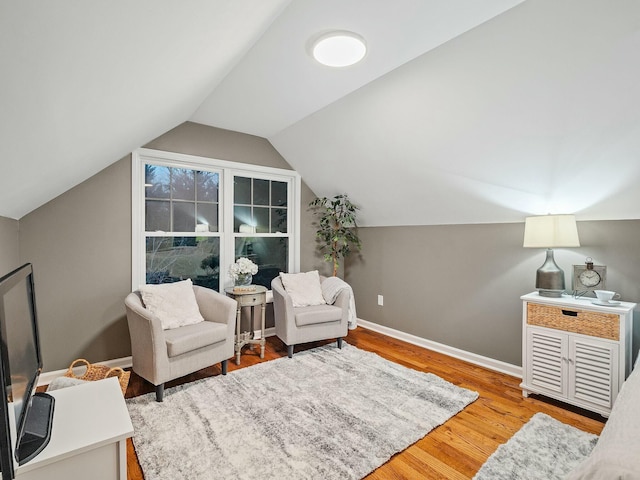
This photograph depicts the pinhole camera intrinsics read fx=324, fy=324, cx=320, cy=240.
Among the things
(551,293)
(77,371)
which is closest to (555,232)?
(551,293)

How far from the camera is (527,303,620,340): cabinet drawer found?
2156 millimetres

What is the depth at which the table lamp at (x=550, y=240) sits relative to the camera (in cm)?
239

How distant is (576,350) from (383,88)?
236 cm

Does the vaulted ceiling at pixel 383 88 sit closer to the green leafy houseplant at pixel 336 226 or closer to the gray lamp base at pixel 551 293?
the gray lamp base at pixel 551 293

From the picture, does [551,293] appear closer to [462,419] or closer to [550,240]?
[550,240]

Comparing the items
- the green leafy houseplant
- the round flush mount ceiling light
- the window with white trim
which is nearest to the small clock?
the round flush mount ceiling light

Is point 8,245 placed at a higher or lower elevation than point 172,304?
higher

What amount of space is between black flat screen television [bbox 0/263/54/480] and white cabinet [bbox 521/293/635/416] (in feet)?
9.66

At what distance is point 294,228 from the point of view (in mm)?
4277

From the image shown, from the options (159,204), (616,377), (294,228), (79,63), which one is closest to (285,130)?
(294,228)

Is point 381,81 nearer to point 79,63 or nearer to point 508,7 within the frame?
point 508,7

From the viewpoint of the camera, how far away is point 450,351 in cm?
340

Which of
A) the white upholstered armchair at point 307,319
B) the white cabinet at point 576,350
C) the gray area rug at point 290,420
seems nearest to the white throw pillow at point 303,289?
the white upholstered armchair at point 307,319

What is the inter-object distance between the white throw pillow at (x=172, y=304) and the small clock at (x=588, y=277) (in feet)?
10.1
